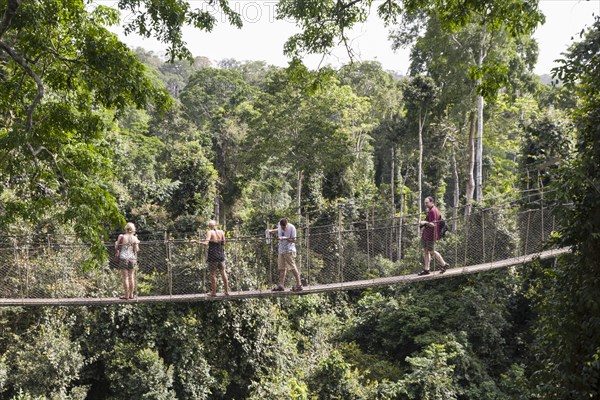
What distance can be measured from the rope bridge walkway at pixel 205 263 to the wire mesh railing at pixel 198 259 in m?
0.01

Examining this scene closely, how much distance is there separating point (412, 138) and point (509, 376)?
8656 mm

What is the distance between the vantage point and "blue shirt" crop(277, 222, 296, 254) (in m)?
6.55

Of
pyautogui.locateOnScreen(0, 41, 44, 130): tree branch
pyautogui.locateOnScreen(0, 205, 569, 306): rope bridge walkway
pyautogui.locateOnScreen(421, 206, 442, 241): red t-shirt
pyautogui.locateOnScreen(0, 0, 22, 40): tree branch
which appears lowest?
pyautogui.locateOnScreen(0, 205, 569, 306): rope bridge walkway

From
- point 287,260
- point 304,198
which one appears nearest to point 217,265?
point 287,260

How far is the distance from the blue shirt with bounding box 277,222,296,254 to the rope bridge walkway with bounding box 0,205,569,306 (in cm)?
32

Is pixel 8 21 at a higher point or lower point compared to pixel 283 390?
higher

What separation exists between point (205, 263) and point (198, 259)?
118 cm

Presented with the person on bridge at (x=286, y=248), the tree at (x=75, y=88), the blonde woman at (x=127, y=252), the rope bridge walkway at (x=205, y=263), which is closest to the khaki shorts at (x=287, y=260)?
the person on bridge at (x=286, y=248)

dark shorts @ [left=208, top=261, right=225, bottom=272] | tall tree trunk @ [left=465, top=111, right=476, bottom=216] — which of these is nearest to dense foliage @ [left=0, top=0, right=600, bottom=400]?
tall tree trunk @ [left=465, top=111, right=476, bottom=216]

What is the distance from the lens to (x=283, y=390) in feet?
27.5

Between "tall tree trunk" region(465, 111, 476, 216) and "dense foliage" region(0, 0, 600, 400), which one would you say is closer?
"dense foliage" region(0, 0, 600, 400)

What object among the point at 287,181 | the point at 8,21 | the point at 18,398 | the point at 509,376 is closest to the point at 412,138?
the point at 287,181

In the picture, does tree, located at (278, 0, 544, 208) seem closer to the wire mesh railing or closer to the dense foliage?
the dense foliage

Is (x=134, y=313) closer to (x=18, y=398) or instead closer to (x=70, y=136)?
(x=18, y=398)
